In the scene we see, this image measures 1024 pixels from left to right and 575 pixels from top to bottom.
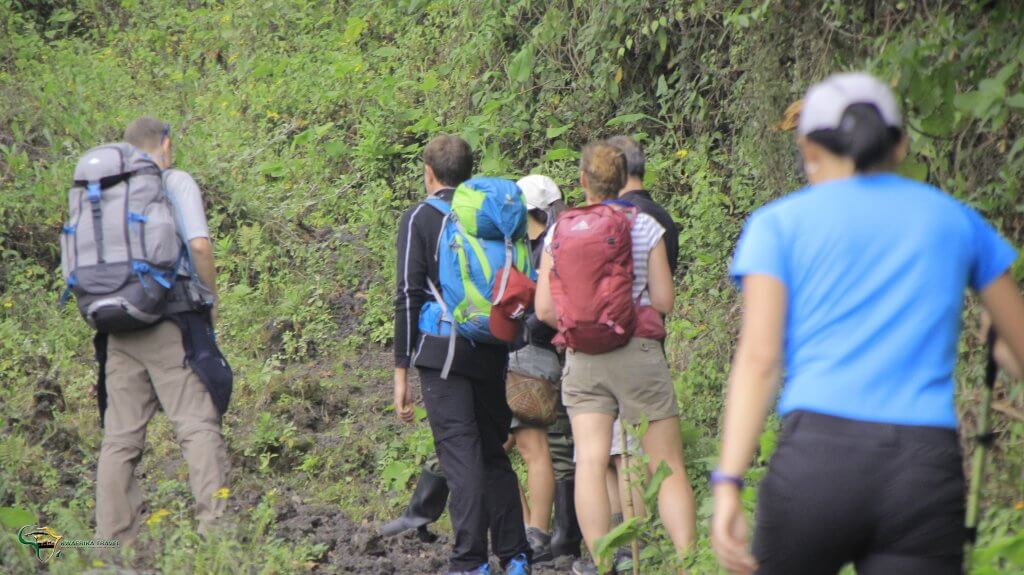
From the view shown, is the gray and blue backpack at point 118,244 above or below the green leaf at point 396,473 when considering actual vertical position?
above

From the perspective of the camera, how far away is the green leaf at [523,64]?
10734mm

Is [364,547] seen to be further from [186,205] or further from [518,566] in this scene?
[186,205]

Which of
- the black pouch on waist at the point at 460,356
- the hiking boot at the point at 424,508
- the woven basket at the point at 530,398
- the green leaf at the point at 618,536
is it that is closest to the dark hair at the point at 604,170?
the black pouch on waist at the point at 460,356

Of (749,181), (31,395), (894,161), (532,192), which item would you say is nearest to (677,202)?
Answer: (749,181)

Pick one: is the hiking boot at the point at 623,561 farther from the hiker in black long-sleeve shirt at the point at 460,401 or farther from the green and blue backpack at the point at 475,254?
the green and blue backpack at the point at 475,254

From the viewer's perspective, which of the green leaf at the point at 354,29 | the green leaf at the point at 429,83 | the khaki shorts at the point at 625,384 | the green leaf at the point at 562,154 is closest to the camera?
the khaki shorts at the point at 625,384

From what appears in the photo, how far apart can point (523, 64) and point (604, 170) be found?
18.6ft

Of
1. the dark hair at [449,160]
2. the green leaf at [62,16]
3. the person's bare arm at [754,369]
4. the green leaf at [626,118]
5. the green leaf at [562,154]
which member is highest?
the green leaf at [62,16]

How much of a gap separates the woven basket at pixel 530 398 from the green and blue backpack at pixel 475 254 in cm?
62

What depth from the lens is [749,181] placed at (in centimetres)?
887

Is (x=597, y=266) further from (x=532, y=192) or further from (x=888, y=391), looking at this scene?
(x=888, y=391)

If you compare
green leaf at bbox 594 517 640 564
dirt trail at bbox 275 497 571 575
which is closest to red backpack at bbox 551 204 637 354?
green leaf at bbox 594 517 640 564

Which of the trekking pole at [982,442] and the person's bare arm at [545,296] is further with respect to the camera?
the person's bare arm at [545,296]

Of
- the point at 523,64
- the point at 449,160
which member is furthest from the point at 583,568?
the point at 523,64
